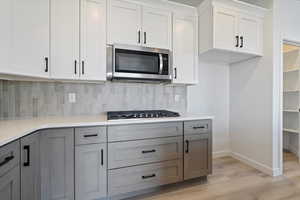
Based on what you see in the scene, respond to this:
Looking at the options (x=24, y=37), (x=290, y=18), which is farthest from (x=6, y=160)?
(x=290, y=18)

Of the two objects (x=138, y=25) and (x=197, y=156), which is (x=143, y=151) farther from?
(x=138, y=25)

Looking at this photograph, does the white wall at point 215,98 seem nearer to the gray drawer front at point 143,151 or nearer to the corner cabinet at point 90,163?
the gray drawer front at point 143,151

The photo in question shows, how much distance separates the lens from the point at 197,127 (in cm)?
221

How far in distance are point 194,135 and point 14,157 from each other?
180 centimetres

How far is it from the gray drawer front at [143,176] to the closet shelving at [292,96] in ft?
8.87

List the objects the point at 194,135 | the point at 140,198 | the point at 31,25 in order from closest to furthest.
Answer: the point at 31,25 < the point at 140,198 < the point at 194,135

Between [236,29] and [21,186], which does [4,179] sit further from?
[236,29]

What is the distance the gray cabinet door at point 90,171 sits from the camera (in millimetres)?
1704

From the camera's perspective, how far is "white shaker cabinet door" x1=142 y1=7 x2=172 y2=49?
2.28m

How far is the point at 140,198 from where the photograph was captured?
1.97m

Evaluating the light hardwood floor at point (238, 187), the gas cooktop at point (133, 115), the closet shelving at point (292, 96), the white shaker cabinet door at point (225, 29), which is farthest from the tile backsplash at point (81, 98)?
the closet shelving at point (292, 96)

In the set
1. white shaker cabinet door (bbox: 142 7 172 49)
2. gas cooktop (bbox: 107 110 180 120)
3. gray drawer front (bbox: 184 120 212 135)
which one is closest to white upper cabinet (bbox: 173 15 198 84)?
white shaker cabinet door (bbox: 142 7 172 49)

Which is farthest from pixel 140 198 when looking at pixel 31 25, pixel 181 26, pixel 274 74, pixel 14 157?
pixel 274 74

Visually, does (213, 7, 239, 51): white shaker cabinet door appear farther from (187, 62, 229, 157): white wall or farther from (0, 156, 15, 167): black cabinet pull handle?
(0, 156, 15, 167): black cabinet pull handle
